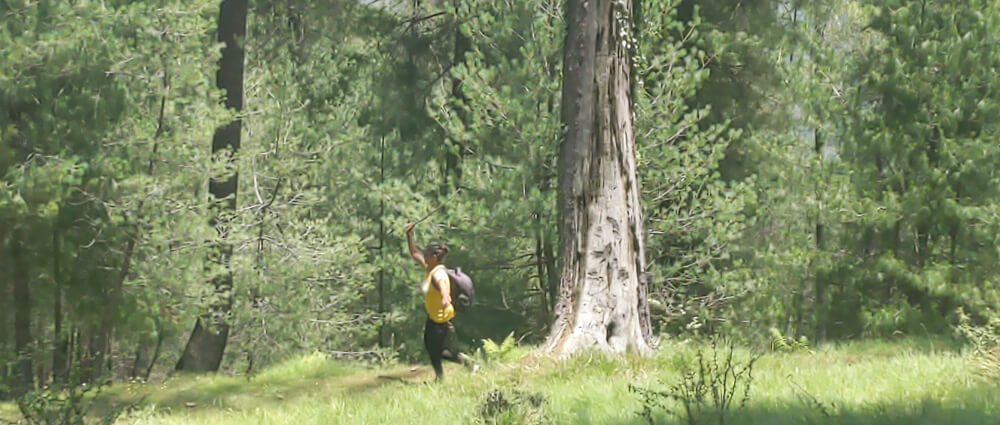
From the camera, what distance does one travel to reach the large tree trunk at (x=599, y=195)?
30.1ft

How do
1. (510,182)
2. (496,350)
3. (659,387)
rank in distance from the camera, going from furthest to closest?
(510,182) → (496,350) → (659,387)

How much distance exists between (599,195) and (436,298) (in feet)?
6.38

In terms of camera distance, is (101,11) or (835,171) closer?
(101,11)

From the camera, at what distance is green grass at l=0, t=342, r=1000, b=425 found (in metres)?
5.27

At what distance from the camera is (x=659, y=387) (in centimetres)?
680

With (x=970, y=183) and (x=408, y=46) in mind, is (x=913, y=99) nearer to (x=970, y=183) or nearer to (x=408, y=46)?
(x=970, y=183)

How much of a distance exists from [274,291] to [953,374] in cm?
1535

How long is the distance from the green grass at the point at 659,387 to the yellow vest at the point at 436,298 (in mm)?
917

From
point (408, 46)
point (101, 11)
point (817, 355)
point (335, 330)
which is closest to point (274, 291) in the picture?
point (335, 330)

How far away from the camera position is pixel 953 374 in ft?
21.7

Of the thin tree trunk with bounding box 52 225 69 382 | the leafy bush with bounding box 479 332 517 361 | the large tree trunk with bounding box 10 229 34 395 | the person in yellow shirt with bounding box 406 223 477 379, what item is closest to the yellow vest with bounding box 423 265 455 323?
the person in yellow shirt with bounding box 406 223 477 379

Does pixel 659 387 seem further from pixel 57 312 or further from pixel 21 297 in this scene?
pixel 57 312

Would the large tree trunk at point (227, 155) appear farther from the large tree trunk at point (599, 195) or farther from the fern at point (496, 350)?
the large tree trunk at point (599, 195)

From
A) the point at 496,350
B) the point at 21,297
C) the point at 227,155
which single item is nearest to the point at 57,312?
the point at 21,297
